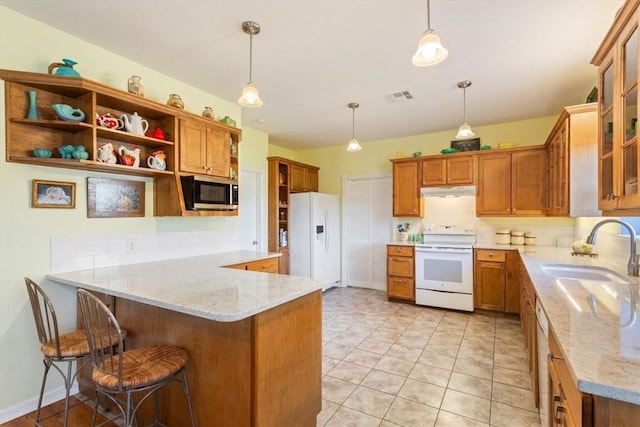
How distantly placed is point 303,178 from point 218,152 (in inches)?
98.3

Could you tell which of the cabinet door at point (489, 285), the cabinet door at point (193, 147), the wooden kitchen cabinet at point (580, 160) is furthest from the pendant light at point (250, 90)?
the cabinet door at point (489, 285)

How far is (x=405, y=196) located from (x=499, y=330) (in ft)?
7.24

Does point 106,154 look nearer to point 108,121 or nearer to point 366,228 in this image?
point 108,121

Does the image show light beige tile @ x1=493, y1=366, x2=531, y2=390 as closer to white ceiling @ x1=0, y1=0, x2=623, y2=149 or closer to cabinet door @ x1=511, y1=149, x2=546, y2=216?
cabinet door @ x1=511, y1=149, x2=546, y2=216

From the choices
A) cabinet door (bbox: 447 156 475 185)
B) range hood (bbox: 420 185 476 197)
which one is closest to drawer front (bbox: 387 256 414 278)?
range hood (bbox: 420 185 476 197)

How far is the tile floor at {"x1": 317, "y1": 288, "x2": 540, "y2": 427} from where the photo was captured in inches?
81.5

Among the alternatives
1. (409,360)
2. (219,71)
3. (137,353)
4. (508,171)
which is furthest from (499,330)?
(219,71)

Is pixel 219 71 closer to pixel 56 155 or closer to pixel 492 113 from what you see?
pixel 56 155

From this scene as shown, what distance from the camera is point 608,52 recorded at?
1663mm

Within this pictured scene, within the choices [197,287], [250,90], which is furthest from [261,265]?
[250,90]

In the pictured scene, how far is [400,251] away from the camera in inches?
182

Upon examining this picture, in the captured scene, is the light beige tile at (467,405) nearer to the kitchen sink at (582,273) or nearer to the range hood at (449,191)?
the kitchen sink at (582,273)

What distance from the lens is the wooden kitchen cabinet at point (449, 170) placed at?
14.4 ft

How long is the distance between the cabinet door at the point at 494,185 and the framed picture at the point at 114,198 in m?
4.21
